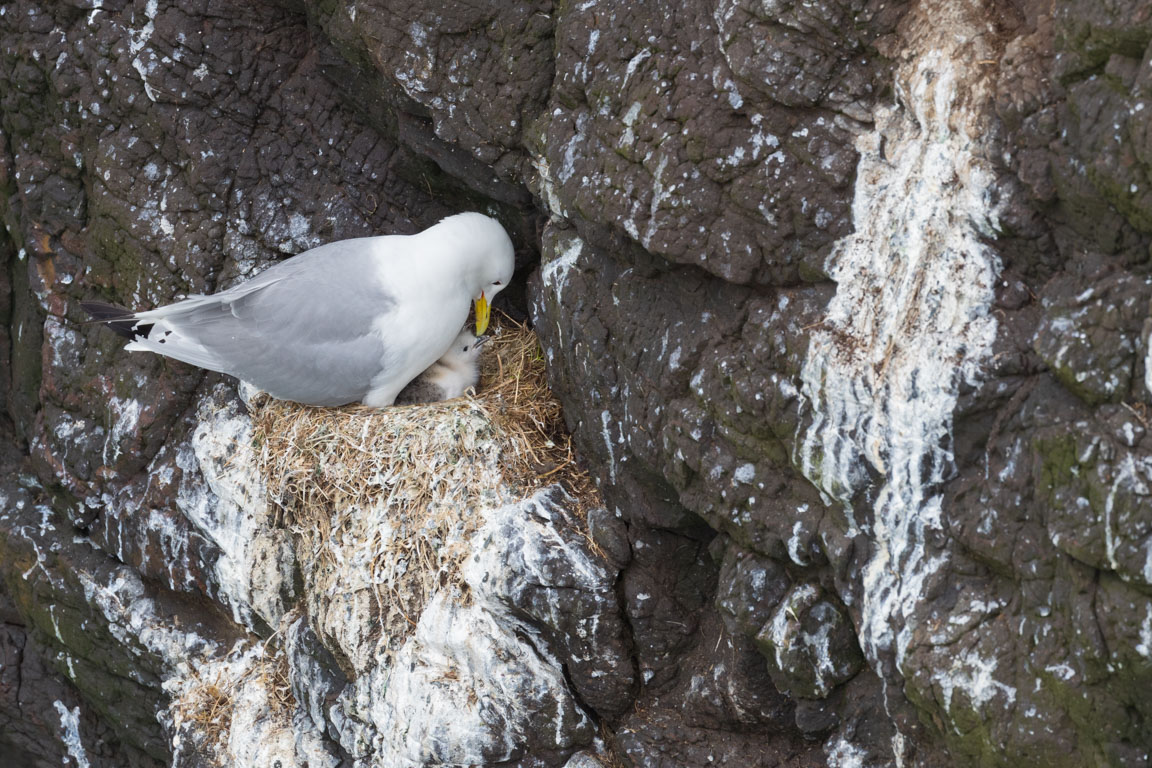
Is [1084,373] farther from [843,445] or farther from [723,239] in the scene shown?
[723,239]

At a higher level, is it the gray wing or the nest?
the gray wing


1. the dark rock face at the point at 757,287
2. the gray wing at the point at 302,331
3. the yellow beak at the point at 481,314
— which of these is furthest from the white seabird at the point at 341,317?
the dark rock face at the point at 757,287

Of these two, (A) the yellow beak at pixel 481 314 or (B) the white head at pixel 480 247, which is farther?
(A) the yellow beak at pixel 481 314

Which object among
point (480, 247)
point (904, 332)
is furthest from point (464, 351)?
point (904, 332)

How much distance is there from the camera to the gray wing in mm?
4191

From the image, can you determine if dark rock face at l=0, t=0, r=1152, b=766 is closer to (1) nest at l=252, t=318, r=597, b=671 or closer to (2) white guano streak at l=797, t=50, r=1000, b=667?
(2) white guano streak at l=797, t=50, r=1000, b=667

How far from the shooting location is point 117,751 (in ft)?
18.9

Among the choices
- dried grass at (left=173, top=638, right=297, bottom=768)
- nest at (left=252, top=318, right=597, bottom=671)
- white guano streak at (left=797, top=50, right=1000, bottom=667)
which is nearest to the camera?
white guano streak at (left=797, top=50, right=1000, bottom=667)

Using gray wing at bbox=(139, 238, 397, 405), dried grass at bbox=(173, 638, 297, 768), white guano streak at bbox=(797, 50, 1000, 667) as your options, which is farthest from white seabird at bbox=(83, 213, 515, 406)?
white guano streak at bbox=(797, 50, 1000, 667)

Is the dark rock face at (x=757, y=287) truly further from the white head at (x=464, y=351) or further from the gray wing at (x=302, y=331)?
the gray wing at (x=302, y=331)

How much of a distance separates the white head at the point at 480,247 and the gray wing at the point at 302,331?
0.29 m

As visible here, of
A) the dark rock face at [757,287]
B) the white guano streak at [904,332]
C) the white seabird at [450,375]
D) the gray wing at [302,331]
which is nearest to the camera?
the dark rock face at [757,287]

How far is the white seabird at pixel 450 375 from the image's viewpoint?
14.9 ft

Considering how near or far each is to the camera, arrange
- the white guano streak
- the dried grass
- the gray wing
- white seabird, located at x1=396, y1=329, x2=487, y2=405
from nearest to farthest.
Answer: the white guano streak, the gray wing, white seabird, located at x1=396, y1=329, x2=487, y2=405, the dried grass
